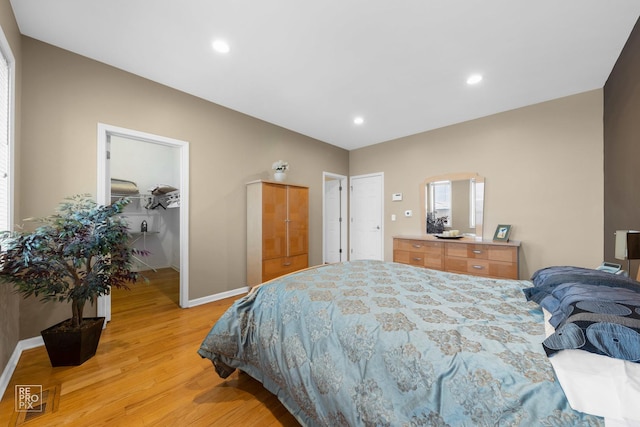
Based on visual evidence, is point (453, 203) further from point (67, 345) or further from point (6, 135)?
point (6, 135)

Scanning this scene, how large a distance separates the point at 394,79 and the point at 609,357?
9.02 feet

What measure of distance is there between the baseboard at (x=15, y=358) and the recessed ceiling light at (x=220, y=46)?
2893 mm

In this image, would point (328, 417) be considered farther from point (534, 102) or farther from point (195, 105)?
point (534, 102)

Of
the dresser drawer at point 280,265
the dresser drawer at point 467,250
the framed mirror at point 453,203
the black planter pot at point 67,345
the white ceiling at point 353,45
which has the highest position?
the white ceiling at point 353,45

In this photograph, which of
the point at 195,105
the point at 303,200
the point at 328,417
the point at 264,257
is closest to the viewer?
the point at 328,417

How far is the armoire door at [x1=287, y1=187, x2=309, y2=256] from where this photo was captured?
374cm

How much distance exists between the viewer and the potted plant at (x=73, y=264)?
64.3 inches

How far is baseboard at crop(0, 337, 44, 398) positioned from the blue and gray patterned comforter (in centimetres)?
133

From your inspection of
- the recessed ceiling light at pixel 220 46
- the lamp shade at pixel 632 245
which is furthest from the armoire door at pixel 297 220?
the lamp shade at pixel 632 245

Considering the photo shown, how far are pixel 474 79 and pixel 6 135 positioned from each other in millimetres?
4264

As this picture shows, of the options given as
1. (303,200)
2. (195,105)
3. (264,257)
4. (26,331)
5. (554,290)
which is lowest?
(26,331)

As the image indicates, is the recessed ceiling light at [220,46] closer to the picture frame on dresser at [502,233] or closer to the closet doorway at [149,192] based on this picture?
the closet doorway at [149,192]

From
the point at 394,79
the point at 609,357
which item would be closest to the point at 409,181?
the point at 394,79

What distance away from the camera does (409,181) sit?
174 inches
